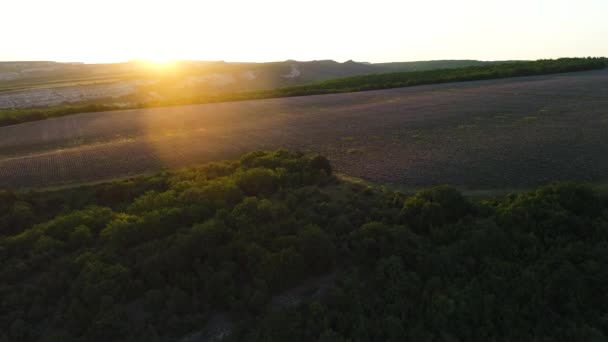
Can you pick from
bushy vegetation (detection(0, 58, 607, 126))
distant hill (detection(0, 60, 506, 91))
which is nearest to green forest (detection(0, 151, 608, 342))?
bushy vegetation (detection(0, 58, 607, 126))

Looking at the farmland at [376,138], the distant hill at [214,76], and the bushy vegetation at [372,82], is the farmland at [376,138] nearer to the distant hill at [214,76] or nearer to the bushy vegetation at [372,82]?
the bushy vegetation at [372,82]

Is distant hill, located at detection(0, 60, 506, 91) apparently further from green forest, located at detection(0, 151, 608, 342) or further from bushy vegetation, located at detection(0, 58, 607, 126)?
green forest, located at detection(0, 151, 608, 342)

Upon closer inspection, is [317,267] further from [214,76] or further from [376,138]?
[214,76]

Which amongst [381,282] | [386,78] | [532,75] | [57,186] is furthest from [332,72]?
[381,282]

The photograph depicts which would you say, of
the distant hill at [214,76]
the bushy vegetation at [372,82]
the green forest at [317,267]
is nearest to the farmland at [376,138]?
the green forest at [317,267]

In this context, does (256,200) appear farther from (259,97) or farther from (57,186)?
(259,97)
